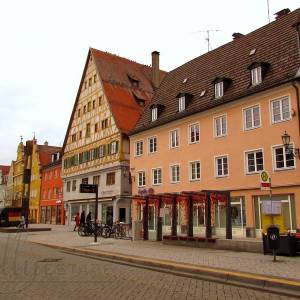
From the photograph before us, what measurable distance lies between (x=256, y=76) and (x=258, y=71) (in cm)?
Answer: 34

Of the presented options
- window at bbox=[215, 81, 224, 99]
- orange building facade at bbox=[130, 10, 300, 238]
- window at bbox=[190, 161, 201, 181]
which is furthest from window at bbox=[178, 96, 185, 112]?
window at bbox=[190, 161, 201, 181]

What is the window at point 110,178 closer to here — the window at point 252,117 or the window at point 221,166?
the window at point 221,166

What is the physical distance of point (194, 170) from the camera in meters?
32.5

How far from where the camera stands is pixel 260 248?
57.3ft

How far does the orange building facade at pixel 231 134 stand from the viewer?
83.9ft

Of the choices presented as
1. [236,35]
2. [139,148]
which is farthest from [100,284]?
[236,35]

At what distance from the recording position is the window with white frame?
25.6m

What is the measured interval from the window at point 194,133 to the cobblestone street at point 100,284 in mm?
18637

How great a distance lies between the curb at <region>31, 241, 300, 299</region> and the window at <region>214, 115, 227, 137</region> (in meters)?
15.0

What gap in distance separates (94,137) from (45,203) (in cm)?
1984

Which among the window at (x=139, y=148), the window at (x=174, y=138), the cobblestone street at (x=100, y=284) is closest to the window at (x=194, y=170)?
the window at (x=174, y=138)

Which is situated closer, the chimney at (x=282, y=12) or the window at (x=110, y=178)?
the chimney at (x=282, y=12)

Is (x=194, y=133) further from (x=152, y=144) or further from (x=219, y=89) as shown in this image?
(x=152, y=144)

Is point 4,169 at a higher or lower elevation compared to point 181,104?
higher
